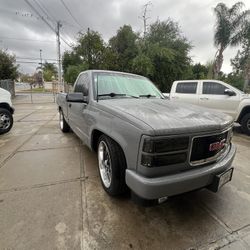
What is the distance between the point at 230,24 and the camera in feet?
52.3

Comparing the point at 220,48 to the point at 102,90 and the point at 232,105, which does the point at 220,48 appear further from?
the point at 102,90

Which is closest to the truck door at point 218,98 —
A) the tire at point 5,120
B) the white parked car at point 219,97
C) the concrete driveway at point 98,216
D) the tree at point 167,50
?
the white parked car at point 219,97

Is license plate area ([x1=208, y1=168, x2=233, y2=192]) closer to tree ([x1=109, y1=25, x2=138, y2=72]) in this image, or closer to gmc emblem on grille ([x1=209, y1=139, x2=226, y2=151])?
gmc emblem on grille ([x1=209, y1=139, x2=226, y2=151])

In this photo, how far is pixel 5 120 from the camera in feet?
17.8

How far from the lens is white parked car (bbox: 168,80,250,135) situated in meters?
5.99

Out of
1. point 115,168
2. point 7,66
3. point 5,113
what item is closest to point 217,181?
point 115,168

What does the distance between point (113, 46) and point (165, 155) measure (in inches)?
885

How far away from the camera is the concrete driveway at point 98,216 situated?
178 centimetres

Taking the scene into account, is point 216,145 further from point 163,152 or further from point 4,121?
point 4,121

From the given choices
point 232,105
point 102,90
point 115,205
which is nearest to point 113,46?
point 232,105

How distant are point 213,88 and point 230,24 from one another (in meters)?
13.4

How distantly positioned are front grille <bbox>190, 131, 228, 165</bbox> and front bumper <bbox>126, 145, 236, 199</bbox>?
8cm

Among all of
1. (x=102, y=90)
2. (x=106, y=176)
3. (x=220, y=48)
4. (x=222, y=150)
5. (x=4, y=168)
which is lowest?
(x=4, y=168)

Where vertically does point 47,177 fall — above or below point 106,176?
below
